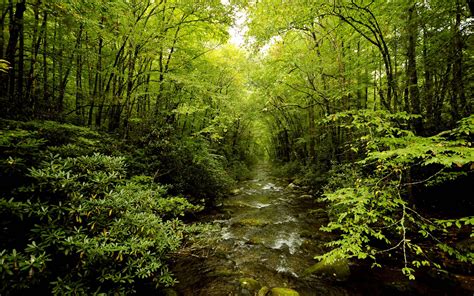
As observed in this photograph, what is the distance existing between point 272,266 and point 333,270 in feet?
4.74

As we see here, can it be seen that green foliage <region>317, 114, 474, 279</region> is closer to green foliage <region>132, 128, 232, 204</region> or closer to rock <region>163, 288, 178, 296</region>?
rock <region>163, 288, 178, 296</region>

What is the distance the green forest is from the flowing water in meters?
0.05

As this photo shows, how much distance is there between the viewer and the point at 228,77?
1880 cm

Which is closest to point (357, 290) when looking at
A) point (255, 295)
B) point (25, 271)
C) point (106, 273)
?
point (255, 295)

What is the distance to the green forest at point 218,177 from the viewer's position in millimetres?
2650

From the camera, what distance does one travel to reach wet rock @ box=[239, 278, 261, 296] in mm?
4168

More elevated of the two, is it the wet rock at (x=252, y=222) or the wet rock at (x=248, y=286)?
the wet rock at (x=252, y=222)

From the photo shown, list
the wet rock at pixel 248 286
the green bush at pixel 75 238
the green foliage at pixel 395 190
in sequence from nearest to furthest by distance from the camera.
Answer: the green bush at pixel 75 238 → the green foliage at pixel 395 190 → the wet rock at pixel 248 286

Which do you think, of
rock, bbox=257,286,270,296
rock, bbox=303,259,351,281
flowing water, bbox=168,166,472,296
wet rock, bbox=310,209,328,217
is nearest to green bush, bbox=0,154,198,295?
flowing water, bbox=168,166,472,296

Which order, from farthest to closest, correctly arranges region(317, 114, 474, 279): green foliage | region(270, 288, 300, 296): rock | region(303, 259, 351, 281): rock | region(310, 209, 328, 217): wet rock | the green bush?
region(310, 209, 328, 217): wet rock
region(303, 259, 351, 281): rock
region(270, 288, 300, 296): rock
region(317, 114, 474, 279): green foliage
the green bush

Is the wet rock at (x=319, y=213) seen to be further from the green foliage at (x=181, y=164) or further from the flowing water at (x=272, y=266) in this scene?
the green foliage at (x=181, y=164)

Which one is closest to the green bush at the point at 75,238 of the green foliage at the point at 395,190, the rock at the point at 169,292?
the rock at the point at 169,292

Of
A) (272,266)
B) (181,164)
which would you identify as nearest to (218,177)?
(181,164)

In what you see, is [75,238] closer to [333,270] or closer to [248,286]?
[248,286]
